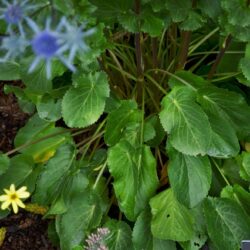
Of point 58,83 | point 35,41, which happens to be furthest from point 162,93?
point 35,41

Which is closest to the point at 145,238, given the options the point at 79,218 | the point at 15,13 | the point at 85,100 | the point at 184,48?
the point at 79,218

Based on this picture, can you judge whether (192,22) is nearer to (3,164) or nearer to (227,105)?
(227,105)

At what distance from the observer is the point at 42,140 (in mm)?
1519

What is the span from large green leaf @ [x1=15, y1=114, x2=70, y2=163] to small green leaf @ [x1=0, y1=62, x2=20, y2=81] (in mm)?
191

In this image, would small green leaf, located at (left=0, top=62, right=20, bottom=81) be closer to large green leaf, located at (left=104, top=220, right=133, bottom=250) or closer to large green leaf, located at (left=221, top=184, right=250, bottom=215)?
large green leaf, located at (left=104, top=220, right=133, bottom=250)

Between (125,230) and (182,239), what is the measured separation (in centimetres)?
16

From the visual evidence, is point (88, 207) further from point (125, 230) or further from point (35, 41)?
point (35, 41)

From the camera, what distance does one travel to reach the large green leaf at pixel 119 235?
4.43 ft

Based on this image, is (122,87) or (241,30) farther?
(122,87)

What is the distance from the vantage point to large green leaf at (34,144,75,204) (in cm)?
139

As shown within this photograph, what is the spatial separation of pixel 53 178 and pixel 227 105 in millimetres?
471

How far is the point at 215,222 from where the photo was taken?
52.0 inches

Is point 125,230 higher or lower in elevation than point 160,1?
lower

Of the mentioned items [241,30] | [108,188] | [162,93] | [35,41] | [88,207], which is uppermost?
[35,41]
